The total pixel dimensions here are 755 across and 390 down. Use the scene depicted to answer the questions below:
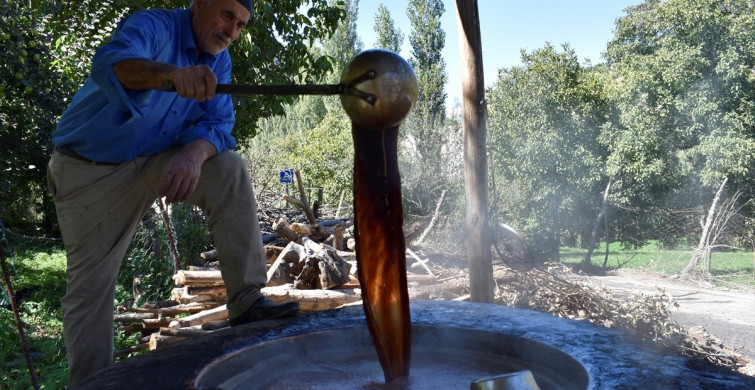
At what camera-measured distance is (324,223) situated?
689cm

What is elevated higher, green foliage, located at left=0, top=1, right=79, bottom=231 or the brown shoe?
green foliage, located at left=0, top=1, right=79, bottom=231

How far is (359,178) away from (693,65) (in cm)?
2106

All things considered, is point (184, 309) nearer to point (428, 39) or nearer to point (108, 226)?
point (108, 226)

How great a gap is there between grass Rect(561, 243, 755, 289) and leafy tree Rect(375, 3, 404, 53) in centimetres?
1108

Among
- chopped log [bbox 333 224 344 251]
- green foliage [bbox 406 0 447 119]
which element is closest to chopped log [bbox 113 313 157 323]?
chopped log [bbox 333 224 344 251]

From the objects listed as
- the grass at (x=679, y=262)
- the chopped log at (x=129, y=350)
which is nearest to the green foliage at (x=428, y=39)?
the grass at (x=679, y=262)

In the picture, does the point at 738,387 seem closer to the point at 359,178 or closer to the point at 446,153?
the point at 359,178

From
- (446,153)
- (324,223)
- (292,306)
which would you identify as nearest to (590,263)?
(446,153)

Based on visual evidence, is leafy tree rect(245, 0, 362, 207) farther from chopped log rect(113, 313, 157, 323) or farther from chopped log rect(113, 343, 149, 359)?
chopped log rect(113, 343, 149, 359)

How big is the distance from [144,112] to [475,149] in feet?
8.20

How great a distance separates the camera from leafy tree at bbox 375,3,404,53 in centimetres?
2348

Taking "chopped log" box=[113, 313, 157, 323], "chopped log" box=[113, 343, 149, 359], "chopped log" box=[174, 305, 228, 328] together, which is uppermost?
"chopped log" box=[174, 305, 228, 328]

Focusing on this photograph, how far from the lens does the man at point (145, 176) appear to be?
1836 millimetres

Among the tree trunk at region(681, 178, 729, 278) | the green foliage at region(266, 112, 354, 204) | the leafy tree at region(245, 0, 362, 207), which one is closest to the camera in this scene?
the tree trunk at region(681, 178, 729, 278)
